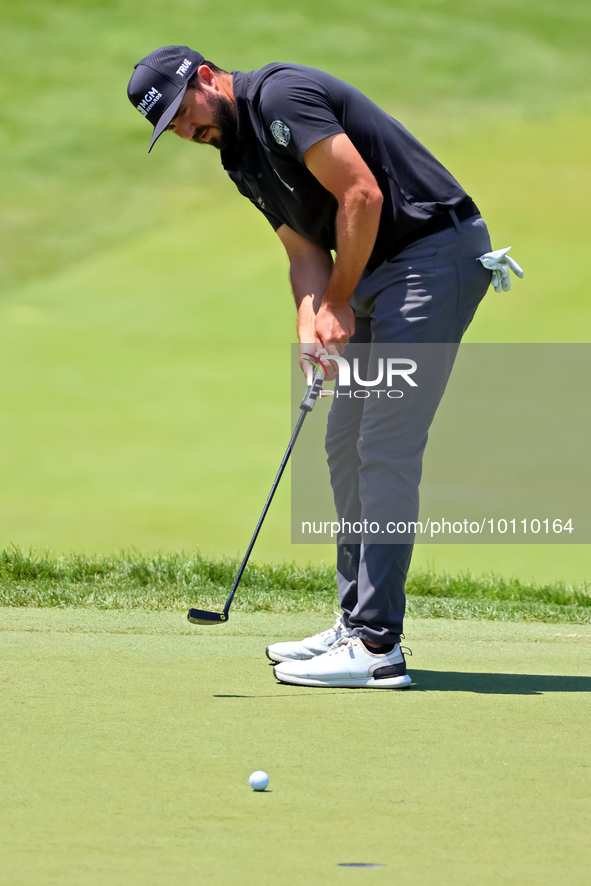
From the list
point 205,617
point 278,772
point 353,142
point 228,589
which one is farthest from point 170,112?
point 228,589

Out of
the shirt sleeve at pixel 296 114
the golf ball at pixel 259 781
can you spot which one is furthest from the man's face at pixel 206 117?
the golf ball at pixel 259 781

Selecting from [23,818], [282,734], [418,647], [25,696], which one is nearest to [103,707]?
[25,696]

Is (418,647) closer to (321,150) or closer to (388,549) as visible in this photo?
(388,549)

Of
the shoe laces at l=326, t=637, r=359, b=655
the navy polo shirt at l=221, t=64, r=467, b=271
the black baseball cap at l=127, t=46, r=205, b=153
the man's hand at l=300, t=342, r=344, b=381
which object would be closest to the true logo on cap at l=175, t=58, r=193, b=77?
the black baseball cap at l=127, t=46, r=205, b=153

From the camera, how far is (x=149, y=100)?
8.30 ft

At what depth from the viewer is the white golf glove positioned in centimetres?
261

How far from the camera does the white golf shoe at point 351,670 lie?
239 centimetres

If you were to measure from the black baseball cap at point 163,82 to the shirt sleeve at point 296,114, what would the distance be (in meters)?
0.20

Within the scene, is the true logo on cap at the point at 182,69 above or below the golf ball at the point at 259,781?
above

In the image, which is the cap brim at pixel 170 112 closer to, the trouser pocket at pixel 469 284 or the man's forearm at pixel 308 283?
the man's forearm at pixel 308 283

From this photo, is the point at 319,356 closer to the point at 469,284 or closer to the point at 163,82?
the point at 469,284

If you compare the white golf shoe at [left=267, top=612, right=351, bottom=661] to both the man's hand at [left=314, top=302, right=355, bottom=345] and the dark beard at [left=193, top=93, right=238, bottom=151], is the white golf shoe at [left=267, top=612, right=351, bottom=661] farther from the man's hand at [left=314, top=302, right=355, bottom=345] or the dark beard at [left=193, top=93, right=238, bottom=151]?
the dark beard at [left=193, top=93, right=238, bottom=151]

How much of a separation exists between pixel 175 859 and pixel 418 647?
193 cm

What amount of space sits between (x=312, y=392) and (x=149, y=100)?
824 millimetres
